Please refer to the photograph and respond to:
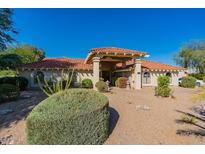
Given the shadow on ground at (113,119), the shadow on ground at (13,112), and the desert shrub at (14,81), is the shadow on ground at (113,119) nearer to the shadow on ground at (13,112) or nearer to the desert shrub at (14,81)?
the shadow on ground at (13,112)

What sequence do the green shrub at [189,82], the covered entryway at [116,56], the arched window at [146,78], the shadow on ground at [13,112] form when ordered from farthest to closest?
the arched window at [146,78], the green shrub at [189,82], the covered entryway at [116,56], the shadow on ground at [13,112]

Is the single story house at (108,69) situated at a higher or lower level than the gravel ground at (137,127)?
higher

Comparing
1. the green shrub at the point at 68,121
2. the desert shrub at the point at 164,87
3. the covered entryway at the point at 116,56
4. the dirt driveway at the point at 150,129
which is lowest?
the dirt driveway at the point at 150,129

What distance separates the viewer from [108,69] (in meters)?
30.5

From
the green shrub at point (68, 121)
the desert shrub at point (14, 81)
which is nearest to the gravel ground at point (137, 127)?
the green shrub at point (68, 121)

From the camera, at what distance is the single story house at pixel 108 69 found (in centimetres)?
2123

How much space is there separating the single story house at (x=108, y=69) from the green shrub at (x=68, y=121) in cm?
1336

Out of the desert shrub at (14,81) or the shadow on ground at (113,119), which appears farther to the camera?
the desert shrub at (14,81)

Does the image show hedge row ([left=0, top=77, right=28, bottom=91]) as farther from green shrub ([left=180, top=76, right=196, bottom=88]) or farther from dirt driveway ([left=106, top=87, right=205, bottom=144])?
green shrub ([left=180, top=76, right=196, bottom=88])

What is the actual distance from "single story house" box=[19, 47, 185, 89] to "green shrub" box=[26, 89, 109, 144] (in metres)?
13.4

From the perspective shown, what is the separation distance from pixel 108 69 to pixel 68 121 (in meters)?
24.2
